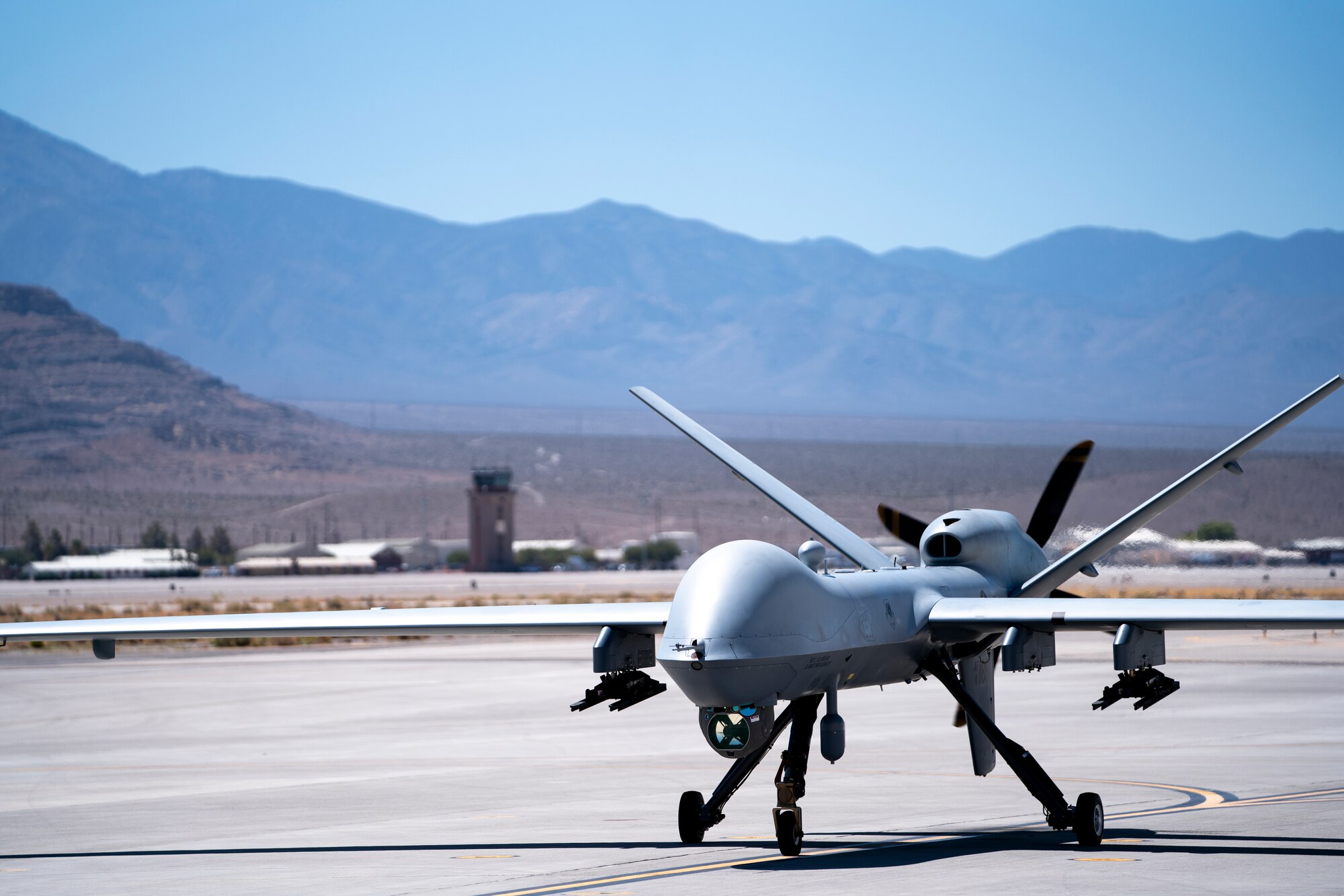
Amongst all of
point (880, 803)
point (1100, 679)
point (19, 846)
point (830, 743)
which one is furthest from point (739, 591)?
point (1100, 679)

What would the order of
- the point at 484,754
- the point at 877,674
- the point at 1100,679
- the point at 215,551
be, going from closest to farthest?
the point at 877,674, the point at 484,754, the point at 1100,679, the point at 215,551

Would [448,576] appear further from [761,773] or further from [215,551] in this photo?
[761,773]

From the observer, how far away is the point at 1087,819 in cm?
1659

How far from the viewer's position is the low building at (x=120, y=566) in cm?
14275

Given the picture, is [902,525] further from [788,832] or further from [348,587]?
[348,587]

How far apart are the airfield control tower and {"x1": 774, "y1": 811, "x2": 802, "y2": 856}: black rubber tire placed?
440 ft

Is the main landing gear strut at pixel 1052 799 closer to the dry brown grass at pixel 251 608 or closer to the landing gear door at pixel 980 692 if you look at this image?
→ the landing gear door at pixel 980 692

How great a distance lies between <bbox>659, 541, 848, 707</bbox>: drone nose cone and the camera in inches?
563

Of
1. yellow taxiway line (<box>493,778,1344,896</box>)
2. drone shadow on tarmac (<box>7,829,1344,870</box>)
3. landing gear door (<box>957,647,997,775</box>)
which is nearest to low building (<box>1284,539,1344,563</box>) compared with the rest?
yellow taxiway line (<box>493,778,1344,896</box>)

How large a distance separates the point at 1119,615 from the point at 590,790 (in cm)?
1063

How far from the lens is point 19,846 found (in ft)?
61.7

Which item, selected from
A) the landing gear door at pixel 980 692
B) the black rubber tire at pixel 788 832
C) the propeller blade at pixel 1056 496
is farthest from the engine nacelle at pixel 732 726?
the propeller blade at pixel 1056 496

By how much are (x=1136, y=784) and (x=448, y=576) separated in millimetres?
116847

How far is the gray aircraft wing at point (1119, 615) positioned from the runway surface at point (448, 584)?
79822mm
